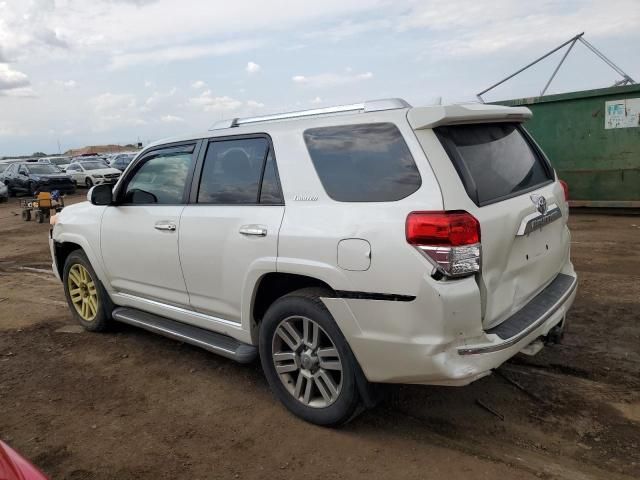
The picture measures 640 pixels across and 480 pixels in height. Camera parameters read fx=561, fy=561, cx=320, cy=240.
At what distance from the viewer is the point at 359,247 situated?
293 centimetres

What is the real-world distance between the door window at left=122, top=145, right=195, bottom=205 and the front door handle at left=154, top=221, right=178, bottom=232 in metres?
0.18

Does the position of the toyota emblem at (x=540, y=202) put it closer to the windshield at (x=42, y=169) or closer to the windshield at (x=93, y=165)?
the windshield at (x=42, y=169)

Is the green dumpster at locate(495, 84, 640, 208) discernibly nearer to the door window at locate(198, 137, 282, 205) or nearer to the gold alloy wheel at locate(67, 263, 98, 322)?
the door window at locate(198, 137, 282, 205)

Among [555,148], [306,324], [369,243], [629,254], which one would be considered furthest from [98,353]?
[555,148]

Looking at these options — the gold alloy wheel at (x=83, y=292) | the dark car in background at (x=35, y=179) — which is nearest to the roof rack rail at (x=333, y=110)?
the gold alloy wheel at (x=83, y=292)

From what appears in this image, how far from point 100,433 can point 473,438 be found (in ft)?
7.38

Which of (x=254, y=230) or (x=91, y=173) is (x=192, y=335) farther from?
(x=91, y=173)

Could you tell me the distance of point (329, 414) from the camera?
3270mm

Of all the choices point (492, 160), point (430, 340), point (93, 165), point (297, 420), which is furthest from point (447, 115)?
point (93, 165)

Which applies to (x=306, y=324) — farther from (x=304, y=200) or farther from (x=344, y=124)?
(x=344, y=124)

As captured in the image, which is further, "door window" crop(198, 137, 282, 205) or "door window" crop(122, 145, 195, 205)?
"door window" crop(122, 145, 195, 205)

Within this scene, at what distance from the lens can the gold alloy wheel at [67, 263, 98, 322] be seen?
5211 mm

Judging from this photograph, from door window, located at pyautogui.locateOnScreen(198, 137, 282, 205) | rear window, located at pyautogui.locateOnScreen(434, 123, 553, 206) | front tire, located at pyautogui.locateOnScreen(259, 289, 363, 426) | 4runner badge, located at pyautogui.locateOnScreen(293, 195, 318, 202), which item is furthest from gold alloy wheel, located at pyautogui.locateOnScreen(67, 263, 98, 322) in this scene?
rear window, located at pyautogui.locateOnScreen(434, 123, 553, 206)

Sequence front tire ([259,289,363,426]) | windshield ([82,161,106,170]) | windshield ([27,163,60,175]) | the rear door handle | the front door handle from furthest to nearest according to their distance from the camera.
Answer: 1. windshield ([82,161,106,170])
2. windshield ([27,163,60,175])
3. the front door handle
4. the rear door handle
5. front tire ([259,289,363,426])
